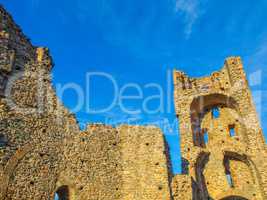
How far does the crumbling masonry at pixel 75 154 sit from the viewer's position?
38.3ft

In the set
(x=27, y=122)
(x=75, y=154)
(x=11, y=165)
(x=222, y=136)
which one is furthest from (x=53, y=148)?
(x=222, y=136)

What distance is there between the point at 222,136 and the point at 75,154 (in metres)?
11.8

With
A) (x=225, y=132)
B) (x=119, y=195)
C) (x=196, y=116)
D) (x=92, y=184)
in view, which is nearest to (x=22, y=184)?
(x=92, y=184)

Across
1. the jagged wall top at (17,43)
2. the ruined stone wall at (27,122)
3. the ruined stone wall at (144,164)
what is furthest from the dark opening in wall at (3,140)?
the ruined stone wall at (144,164)

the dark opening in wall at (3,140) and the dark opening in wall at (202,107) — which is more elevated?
the dark opening in wall at (202,107)

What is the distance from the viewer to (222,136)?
21391 mm

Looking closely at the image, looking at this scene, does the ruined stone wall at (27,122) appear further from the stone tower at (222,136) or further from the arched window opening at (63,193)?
the stone tower at (222,136)

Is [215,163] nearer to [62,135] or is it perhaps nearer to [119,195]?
[119,195]

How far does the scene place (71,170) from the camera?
504 inches

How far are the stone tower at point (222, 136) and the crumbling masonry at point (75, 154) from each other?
7 cm

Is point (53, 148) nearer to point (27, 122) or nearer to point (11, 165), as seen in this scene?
point (27, 122)

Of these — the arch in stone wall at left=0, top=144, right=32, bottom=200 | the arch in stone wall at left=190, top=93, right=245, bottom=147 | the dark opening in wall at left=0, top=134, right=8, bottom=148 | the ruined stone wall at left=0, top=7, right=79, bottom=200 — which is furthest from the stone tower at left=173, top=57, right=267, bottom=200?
the dark opening in wall at left=0, top=134, right=8, bottom=148

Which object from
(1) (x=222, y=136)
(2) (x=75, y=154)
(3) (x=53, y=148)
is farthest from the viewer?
(1) (x=222, y=136)

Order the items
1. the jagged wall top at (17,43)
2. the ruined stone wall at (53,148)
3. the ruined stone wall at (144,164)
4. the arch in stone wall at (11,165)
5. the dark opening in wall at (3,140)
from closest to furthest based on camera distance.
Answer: the arch in stone wall at (11,165), the dark opening in wall at (3,140), the ruined stone wall at (53,148), the jagged wall top at (17,43), the ruined stone wall at (144,164)
